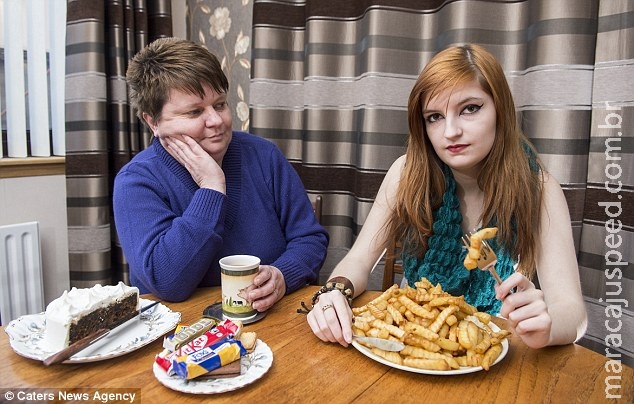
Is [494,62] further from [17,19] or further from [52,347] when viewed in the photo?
[17,19]

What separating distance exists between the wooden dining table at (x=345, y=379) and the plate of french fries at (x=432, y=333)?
3 centimetres

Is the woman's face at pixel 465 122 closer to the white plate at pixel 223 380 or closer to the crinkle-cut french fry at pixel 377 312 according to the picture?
the crinkle-cut french fry at pixel 377 312

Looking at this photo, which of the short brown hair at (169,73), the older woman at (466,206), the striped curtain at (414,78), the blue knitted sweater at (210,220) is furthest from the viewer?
the striped curtain at (414,78)

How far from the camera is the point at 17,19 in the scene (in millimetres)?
2102

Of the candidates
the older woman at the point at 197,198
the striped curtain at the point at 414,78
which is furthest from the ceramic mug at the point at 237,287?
the striped curtain at the point at 414,78

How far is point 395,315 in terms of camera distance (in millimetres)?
967

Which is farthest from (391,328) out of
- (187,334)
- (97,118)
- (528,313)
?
(97,118)

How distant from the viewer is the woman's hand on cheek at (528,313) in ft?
2.97

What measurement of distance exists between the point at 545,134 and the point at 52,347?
1.50 m

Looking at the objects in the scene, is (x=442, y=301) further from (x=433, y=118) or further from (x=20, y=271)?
(x=20, y=271)

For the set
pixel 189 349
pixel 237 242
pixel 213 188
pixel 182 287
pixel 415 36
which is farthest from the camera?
pixel 415 36

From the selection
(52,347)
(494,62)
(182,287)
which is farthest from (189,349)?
(494,62)

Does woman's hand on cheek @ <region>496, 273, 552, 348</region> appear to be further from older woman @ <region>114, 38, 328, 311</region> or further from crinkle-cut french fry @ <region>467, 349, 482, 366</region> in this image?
older woman @ <region>114, 38, 328, 311</region>

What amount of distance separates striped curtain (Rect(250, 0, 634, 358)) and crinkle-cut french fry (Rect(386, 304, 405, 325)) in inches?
36.2
